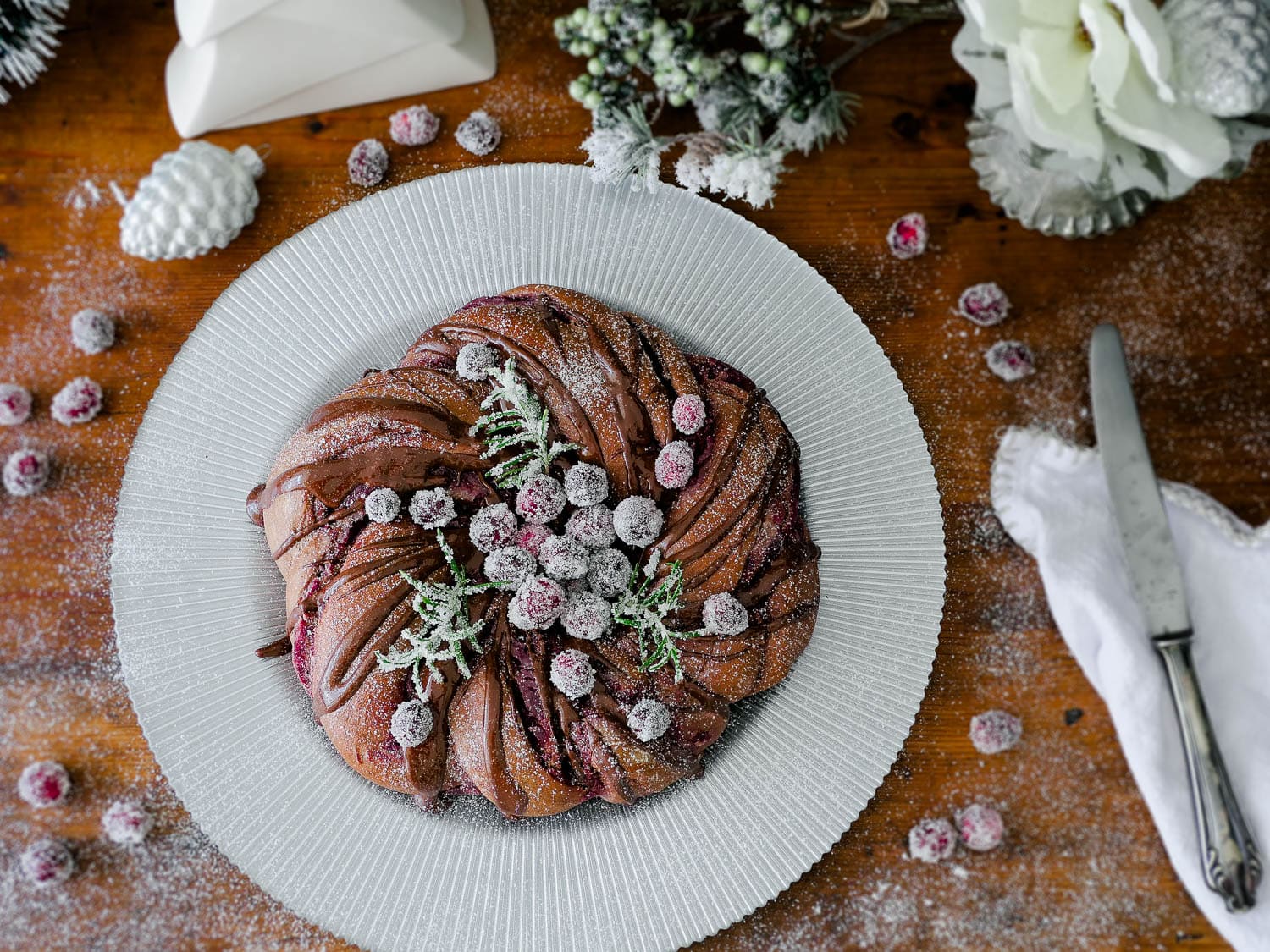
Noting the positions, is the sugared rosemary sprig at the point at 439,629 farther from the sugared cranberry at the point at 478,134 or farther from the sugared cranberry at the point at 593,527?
the sugared cranberry at the point at 478,134

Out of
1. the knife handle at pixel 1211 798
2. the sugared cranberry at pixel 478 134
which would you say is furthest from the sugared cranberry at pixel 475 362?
the knife handle at pixel 1211 798

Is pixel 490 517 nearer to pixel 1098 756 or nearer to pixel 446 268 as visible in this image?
pixel 446 268

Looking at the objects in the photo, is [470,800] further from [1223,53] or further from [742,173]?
[1223,53]

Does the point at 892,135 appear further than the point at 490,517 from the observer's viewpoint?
Yes

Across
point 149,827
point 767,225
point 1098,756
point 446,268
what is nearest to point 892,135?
point 767,225

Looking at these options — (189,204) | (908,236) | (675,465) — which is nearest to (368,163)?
(189,204)

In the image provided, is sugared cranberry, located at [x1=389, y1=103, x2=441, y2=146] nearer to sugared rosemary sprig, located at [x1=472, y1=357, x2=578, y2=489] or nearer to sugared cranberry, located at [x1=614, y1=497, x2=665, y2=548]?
sugared rosemary sprig, located at [x1=472, y1=357, x2=578, y2=489]
